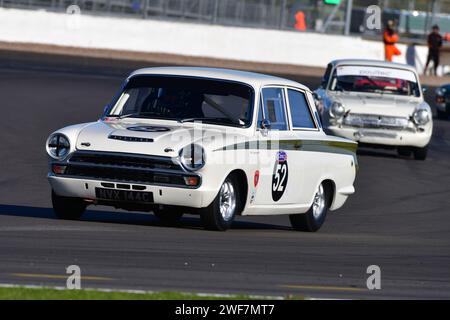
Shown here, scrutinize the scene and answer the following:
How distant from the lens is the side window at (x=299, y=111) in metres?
13.1

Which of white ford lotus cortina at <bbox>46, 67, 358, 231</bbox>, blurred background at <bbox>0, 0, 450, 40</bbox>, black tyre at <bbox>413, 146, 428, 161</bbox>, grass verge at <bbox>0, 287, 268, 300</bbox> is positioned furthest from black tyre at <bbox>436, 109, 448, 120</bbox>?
grass verge at <bbox>0, 287, 268, 300</bbox>

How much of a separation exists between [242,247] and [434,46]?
1319 inches

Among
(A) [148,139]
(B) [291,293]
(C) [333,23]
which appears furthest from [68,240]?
(C) [333,23]

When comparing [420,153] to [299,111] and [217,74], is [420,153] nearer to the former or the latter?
[299,111]

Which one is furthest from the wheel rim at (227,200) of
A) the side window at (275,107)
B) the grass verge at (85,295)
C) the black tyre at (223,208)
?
the grass verge at (85,295)

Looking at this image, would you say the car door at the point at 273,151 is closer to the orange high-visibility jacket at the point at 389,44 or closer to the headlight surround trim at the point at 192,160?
the headlight surround trim at the point at 192,160

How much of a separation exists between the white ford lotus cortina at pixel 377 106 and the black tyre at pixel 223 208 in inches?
370

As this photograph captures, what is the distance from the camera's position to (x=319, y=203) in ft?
43.7

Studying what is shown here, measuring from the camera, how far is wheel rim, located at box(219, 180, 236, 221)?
1148cm

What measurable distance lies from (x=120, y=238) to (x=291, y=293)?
265cm

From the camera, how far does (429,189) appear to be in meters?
18.0

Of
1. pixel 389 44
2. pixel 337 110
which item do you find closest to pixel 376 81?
pixel 337 110

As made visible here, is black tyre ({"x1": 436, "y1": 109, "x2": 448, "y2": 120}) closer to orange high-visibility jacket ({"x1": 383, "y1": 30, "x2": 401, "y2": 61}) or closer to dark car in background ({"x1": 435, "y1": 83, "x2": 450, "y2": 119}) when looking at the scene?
dark car in background ({"x1": 435, "y1": 83, "x2": 450, "y2": 119})

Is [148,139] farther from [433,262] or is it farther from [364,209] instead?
[364,209]
